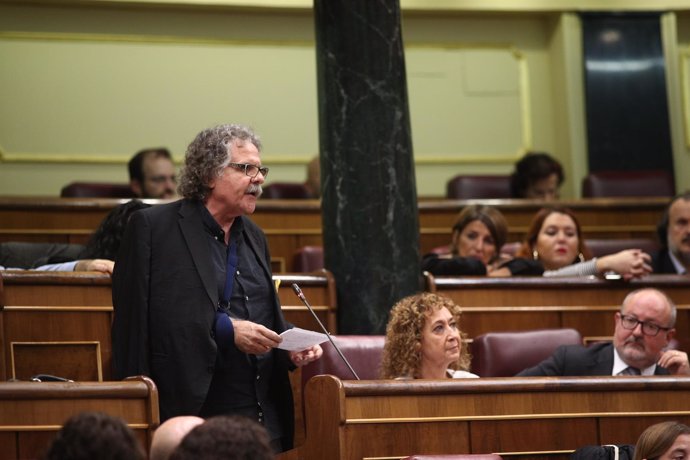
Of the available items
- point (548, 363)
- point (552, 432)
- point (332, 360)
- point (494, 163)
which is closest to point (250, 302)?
point (332, 360)

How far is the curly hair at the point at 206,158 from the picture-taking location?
2.94 meters

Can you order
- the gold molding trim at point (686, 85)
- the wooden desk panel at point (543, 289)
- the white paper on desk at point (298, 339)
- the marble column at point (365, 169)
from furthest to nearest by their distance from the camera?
the gold molding trim at point (686, 85) < the wooden desk panel at point (543, 289) < the marble column at point (365, 169) < the white paper on desk at point (298, 339)

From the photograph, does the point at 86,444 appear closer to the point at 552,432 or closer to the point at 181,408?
the point at 181,408

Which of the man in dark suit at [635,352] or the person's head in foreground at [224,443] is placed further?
the man in dark suit at [635,352]

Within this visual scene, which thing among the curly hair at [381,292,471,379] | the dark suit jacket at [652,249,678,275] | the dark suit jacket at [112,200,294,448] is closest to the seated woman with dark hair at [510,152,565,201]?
the dark suit jacket at [652,249,678,275]

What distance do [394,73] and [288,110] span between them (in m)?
2.89

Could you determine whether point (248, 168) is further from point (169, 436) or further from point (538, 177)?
point (538, 177)

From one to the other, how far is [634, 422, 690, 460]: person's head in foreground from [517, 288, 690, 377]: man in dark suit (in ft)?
2.45

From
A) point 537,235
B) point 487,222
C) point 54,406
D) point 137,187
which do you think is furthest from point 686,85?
point 54,406

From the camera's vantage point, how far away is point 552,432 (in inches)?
123

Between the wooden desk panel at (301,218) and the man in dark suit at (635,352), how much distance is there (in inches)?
62.0

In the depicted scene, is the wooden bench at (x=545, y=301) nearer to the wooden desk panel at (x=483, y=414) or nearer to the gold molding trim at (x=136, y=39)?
the wooden desk panel at (x=483, y=414)

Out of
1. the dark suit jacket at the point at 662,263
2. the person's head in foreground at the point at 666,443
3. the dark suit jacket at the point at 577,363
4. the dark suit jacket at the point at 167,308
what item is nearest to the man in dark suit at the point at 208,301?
the dark suit jacket at the point at 167,308

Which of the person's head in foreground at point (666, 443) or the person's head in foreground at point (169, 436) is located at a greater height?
the person's head in foreground at point (169, 436)
